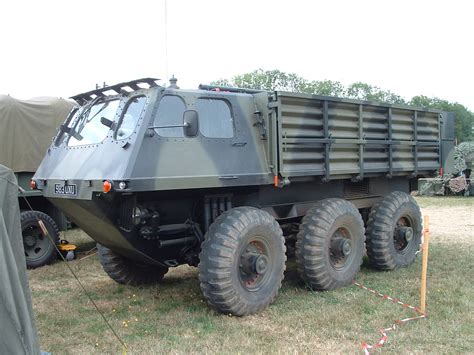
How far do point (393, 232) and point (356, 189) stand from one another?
80cm

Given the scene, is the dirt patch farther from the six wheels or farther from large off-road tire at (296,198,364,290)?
large off-road tire at (296,198,364,290)

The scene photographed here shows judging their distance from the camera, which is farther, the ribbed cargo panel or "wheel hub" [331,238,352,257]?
"wheel hub" [331,238,352,257]

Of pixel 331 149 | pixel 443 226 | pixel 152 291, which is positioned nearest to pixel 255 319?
pixel 152 291

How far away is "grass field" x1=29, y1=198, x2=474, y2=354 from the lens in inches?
188

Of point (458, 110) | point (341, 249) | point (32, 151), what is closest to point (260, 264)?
point (341, 249)

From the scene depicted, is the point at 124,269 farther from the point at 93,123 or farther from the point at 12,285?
the point at 12,285

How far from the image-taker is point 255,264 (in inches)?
222

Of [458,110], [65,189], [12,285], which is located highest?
[458,110]

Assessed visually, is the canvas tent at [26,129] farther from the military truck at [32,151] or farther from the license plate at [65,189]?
the license plate at [65,189]

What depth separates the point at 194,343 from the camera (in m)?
4.84

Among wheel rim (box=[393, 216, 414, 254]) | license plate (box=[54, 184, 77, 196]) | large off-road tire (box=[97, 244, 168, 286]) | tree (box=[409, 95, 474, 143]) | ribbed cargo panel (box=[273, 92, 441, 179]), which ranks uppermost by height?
tree (box=[409, 95, 474, 143])

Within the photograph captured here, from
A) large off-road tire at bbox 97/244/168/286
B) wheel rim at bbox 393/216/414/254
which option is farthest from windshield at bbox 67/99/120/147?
wheel rim at bbox 393/216/414/254

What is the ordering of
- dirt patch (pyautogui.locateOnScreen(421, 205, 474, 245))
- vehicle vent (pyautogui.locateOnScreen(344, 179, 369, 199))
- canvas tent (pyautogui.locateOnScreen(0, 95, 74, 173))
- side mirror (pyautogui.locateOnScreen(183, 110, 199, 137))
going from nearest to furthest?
side mirror (pyautogui.locateOnScreen(183, 110, 199, 137))
vehicle vent (pyautogui.locateOnScreen(344, 179, 369, 199))
canvas tent (pyautogui.locateOnScreen(0, 95, 74, 173))
dirt patch (pyautogui.locateOnScreen(421, 205, 474, 245))

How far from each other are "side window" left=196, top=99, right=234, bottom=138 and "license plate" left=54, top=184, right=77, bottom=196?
4.66ft
